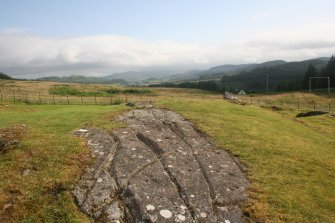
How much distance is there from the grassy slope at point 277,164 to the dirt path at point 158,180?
0.99 metres

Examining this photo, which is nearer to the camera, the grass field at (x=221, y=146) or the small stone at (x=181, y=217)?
the small stone at (x=181, y=217)

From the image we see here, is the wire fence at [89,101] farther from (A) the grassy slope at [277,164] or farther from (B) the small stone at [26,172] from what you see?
(B) the small stone at [26,172]

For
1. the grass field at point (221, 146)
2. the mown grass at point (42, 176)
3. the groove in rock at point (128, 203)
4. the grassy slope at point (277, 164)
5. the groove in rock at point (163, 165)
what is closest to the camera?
the mown grass at point (42, 176)

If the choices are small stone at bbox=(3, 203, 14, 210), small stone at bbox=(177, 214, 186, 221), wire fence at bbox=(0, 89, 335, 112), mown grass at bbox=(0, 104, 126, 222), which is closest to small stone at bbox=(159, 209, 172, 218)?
small stone at bbox=(177, 214, 186, 221)

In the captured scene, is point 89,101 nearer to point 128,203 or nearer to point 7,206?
point 7,206

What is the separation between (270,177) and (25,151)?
11.4m

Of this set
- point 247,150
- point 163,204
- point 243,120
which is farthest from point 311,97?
point 163,204

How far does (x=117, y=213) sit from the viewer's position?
36.8 ft

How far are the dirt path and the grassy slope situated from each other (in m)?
0.99

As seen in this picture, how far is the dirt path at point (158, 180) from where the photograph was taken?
37.7 feet

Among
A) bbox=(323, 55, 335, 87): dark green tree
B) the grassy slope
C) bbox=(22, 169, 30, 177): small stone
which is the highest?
bbox=(323, 55, 335, 87): dark green tree

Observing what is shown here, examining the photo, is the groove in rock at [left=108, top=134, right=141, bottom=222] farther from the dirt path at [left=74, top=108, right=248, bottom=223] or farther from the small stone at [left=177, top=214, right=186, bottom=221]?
the small stone at [left=177, top=214, right=186, bottom=221]

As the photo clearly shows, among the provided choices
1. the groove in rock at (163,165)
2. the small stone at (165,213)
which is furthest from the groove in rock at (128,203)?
the groove in rock at (163,165)

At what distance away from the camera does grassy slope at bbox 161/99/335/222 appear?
12.4 metres
